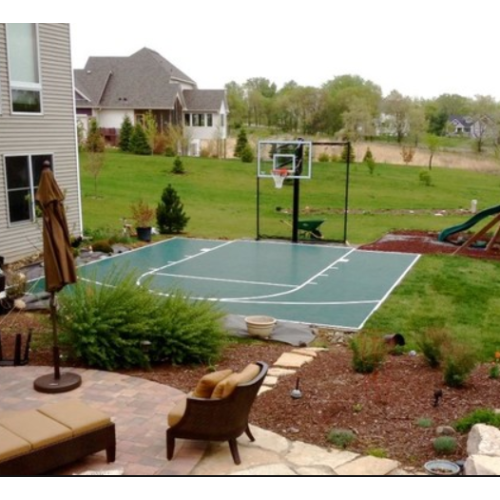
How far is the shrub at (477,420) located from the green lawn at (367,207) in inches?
121

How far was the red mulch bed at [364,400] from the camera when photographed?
243 inches

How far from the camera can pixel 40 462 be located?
5.09 metres

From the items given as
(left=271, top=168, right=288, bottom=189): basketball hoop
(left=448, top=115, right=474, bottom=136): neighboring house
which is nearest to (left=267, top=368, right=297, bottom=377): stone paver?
(left=271, top=168, right=288, bottom=189): basketball hoop

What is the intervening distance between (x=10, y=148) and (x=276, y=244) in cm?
835

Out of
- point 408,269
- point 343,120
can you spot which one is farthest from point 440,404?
point 343,120

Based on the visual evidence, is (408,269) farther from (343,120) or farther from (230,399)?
(343,120)

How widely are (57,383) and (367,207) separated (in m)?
24.4

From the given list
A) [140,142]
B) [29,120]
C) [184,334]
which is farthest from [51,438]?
[140,142]

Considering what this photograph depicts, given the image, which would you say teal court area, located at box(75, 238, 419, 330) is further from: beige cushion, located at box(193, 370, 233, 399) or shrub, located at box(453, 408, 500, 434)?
shrub, located at box(453, 408, 500, 434)

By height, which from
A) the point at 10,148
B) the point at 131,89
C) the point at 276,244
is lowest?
the point at 276,244

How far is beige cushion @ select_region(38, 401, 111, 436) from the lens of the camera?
5.41 m

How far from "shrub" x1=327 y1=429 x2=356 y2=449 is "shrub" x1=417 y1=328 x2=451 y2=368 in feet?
7.94

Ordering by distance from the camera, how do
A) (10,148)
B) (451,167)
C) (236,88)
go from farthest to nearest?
(236,88), (451,167), (10,148)

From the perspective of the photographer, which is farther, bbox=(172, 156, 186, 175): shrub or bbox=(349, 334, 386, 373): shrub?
bbox=(172, 156, 186, 175): shrub
